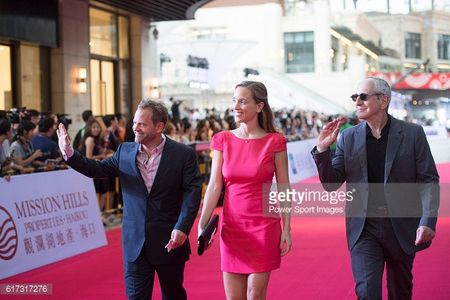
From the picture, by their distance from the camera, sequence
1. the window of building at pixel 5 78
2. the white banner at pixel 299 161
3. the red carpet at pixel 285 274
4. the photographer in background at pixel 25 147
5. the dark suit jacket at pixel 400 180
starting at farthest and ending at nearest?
1. the white banner at pixel 299 161
2. the window of building at pixel 5 78
3. the photographer in background at pixel 25 147
4. the red carpet at pixel 285 274
5. the dark suit jacket at pixel 400 180

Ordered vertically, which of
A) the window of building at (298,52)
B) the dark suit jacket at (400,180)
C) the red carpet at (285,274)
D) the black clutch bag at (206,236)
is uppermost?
the window of building at (298,52)

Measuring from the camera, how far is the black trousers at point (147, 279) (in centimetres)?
501

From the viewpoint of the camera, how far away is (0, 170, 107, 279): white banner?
885 centimetres

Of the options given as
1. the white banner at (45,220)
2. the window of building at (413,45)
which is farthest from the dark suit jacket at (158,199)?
the window of building at (413,45)

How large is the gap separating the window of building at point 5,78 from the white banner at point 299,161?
6820 mm

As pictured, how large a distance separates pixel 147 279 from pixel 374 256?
1445mm

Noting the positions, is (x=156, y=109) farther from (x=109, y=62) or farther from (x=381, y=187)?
(x=109, y=62)

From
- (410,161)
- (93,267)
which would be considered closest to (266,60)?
(93,267)

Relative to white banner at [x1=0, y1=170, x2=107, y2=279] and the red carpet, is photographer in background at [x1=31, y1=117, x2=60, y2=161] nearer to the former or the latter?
white banner at [x1=0, y1=170, x2=107, y2=279]

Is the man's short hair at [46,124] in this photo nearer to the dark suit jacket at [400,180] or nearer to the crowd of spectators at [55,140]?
the crowd of spectators at [55,140]

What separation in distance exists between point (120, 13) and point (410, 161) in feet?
63.2

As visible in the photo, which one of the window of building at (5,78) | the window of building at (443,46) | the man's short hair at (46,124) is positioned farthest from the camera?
the window of building at (5,78)

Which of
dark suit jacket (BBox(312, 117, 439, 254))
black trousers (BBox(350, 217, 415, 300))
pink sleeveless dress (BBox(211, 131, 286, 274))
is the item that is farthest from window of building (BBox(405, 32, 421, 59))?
pink sleeveless dress (BBox(211, 131, 286, 274))

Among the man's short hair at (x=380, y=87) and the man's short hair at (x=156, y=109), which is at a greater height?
the man's short hair at (x=380, y=87)
